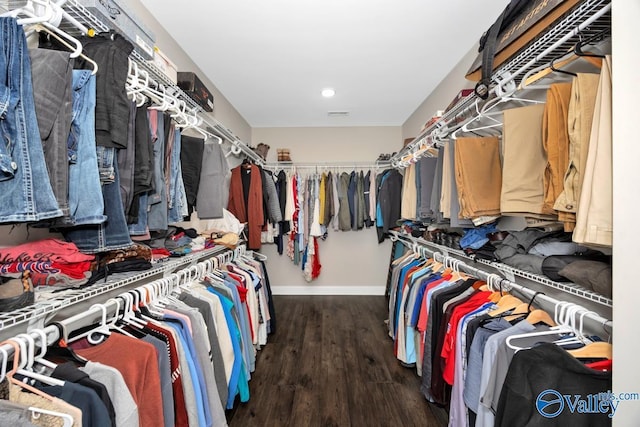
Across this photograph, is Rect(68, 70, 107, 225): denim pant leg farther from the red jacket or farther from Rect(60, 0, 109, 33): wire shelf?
the red jacket

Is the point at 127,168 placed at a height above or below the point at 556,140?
below

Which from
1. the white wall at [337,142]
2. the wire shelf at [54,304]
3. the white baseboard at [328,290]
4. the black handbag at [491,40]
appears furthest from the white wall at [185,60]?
the white baseboard at [328,290]

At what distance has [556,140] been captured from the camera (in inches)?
40.5

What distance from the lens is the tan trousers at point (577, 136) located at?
2.97 feet

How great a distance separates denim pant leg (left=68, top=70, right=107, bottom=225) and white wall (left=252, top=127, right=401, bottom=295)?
3500 millimetres

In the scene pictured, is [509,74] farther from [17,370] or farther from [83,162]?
[17,370]

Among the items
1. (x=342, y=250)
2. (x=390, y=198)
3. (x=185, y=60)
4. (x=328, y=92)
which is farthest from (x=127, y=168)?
(x=342, y=250)

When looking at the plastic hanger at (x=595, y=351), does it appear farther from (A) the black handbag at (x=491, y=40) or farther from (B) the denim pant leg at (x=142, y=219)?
(B) the denim pant leg at (x=142, y=219)

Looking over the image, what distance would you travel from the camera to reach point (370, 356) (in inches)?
99.0

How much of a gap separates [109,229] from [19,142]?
41 centimetres

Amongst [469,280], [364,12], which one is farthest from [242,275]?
[364,12]

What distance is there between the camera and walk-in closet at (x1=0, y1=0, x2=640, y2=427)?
0.75 meters

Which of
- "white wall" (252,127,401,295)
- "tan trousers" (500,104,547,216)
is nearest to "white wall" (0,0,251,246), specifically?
"white wall" (252,127,401,295)

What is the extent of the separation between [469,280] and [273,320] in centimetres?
195
